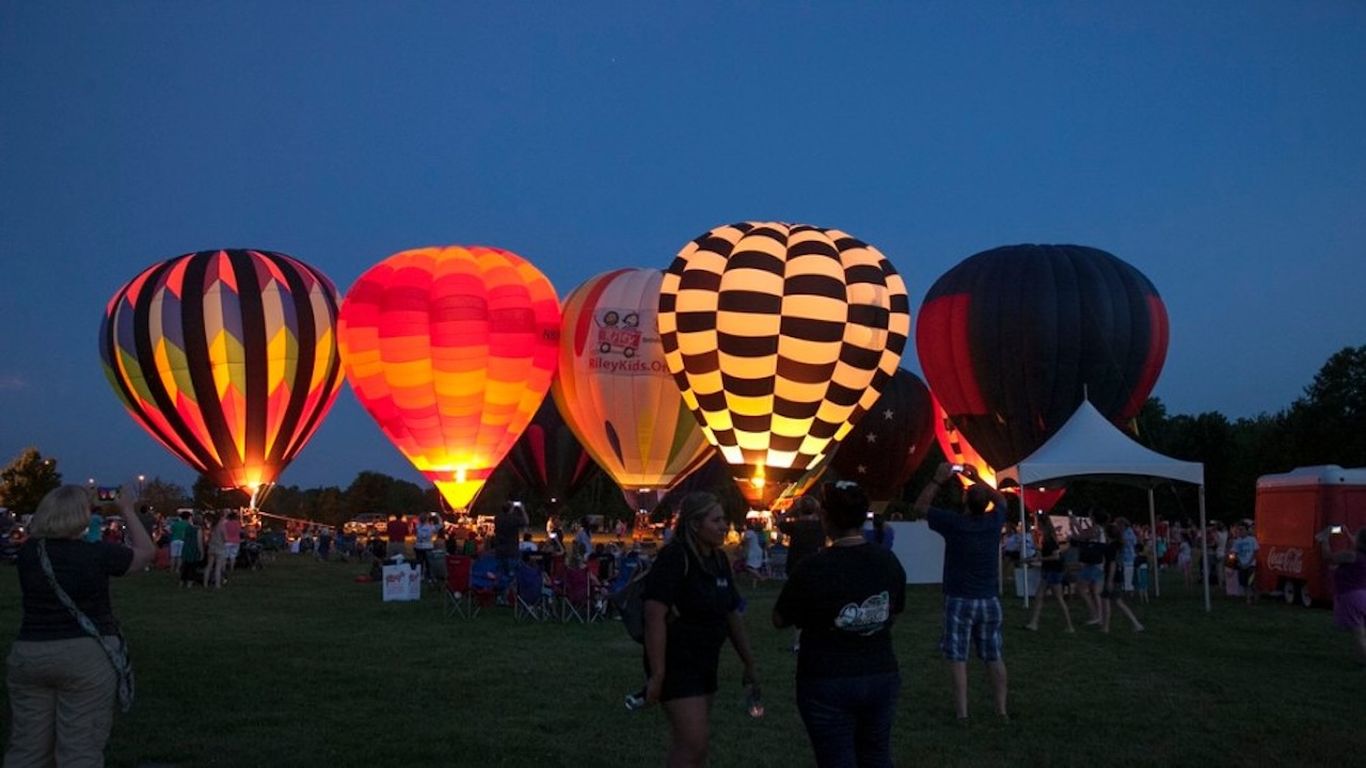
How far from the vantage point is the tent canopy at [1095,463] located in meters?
16.5

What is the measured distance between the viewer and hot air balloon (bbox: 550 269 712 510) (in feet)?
97.0

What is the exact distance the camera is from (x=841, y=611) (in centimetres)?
417

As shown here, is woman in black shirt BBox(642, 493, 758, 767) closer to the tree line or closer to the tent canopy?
the tent canopy

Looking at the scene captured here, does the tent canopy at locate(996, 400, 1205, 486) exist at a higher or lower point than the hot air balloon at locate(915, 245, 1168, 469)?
lower

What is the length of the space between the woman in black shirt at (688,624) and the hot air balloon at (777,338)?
1984cm

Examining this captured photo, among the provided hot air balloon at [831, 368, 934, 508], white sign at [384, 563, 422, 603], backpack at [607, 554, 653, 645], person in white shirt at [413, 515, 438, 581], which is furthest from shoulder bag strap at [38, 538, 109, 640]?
hot air balloon at [831, 368, 934, 508]

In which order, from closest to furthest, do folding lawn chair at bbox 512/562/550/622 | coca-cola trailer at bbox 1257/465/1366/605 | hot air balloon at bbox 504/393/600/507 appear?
folding lawn chair at bbox 512/562/550/622, coca-cola trailer at bbox 1257/465/1366/605, hot air balloon at bbox 504/393/600/507

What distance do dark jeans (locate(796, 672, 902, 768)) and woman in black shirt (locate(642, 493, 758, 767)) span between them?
477 millimetres

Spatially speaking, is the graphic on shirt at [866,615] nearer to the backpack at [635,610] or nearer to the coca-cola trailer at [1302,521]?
the backpack at [635,610]

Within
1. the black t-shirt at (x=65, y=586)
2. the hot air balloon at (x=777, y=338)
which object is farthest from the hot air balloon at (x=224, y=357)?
the black t-shirt at (x=65, y=586)

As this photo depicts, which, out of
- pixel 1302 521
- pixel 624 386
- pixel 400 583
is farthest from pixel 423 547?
pixel 1302 521

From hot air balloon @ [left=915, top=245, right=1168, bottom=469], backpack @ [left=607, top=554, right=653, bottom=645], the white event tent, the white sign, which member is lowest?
the white sign

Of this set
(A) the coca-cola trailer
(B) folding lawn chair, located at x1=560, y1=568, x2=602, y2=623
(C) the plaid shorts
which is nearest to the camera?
(C) the plaid shorts

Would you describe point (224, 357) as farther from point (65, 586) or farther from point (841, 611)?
point (841, 611)
